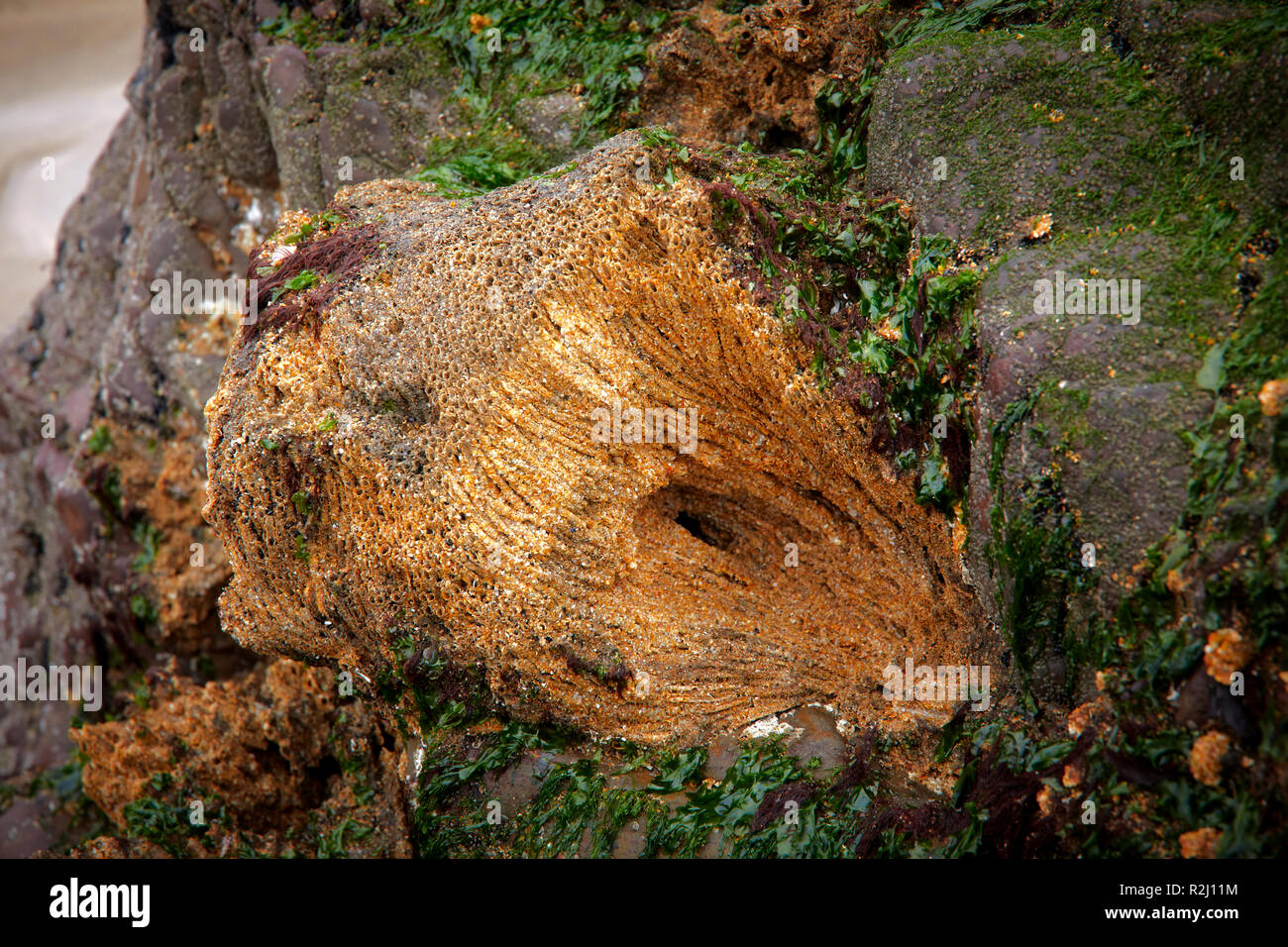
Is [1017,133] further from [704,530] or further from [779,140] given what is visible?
[704,530]

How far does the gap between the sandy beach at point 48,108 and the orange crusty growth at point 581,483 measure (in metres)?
10.1

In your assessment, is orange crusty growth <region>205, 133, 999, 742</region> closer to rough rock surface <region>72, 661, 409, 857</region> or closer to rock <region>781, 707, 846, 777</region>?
rock <region>781, 707, 846, 777</region>

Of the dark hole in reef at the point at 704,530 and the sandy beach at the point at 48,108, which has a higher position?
the sandy beach at the point at 48,108

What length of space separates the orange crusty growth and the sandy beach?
10.1 meters

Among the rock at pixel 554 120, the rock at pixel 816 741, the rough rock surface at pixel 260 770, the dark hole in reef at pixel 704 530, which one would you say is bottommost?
the rough rock surface at pixel 260 770

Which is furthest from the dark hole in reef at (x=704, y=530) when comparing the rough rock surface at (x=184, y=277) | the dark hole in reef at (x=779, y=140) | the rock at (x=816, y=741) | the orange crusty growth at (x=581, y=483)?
the rough rock surface at (x=184, y=277)

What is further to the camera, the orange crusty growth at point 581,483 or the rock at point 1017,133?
the orange crusty growth at point 581,483

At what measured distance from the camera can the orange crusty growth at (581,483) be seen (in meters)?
3.79

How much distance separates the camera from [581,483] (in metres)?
3.84

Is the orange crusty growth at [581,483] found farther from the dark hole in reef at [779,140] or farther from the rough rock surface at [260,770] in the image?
the rough rock surface at [260,770]

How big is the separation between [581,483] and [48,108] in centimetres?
1272

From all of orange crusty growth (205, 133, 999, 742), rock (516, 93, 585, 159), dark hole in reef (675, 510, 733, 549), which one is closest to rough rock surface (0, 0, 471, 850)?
rock (516, 93, 585, 159)
